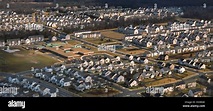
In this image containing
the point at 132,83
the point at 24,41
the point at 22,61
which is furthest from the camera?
the point at 24,41

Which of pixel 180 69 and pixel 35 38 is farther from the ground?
pixel 35 38

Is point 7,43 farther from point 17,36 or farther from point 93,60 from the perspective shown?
point 93,60

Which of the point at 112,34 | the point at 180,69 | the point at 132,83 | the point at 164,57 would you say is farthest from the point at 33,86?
the point at 112,34

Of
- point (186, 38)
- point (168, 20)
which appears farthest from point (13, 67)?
point (168, 20)

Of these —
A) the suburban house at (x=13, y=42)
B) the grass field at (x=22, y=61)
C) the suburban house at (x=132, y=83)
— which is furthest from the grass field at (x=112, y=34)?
the suburban house at (x=132, y=83)

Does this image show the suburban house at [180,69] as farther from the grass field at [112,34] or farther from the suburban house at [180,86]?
the grass field at [112,34]

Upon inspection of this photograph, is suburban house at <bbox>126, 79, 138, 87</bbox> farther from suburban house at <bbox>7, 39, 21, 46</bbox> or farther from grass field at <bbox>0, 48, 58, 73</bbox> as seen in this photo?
suburban house at <bbox>7, 39, 21, 46</bbox>

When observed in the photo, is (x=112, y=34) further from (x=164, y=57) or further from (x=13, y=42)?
(x=164, y=57)

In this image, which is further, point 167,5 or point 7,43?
point 167,5

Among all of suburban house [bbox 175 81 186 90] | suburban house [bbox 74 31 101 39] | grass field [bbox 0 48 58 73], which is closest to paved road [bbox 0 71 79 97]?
grass field [bbox 0 48 58 73]
